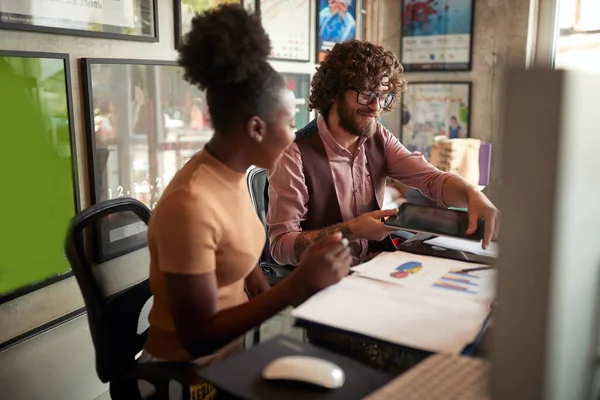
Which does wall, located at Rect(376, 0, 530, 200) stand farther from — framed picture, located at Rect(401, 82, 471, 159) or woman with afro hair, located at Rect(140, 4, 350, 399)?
woman with afro hair, located at Rect(140, 4, 350, 399)

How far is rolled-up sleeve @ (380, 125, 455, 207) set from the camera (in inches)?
75.7

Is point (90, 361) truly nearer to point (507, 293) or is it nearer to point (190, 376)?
point (190, 376)

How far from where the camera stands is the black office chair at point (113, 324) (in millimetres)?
1034

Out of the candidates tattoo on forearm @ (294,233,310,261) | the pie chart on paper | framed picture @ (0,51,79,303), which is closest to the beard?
tattoo on forearm @ (294,233,310,261)

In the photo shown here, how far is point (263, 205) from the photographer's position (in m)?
1.92

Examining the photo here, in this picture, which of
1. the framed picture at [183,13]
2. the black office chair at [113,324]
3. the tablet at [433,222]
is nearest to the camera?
the black office chair at [113,324]

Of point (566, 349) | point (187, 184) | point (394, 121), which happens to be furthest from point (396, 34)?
point (566, 349)

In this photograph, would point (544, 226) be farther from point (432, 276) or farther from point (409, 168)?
point (409, 168)

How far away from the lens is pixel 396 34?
3.46 meters

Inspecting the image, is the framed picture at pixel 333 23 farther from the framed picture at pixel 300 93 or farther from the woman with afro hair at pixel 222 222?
the woman with afro hair at pixel 222 222

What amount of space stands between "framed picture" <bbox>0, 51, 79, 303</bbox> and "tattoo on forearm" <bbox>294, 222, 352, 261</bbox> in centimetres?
79

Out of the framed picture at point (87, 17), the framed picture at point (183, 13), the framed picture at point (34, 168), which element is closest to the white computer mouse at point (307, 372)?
the framed picture at point (34, 168)

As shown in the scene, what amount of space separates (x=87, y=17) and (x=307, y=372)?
1.48 m

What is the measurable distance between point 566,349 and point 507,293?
10cm
